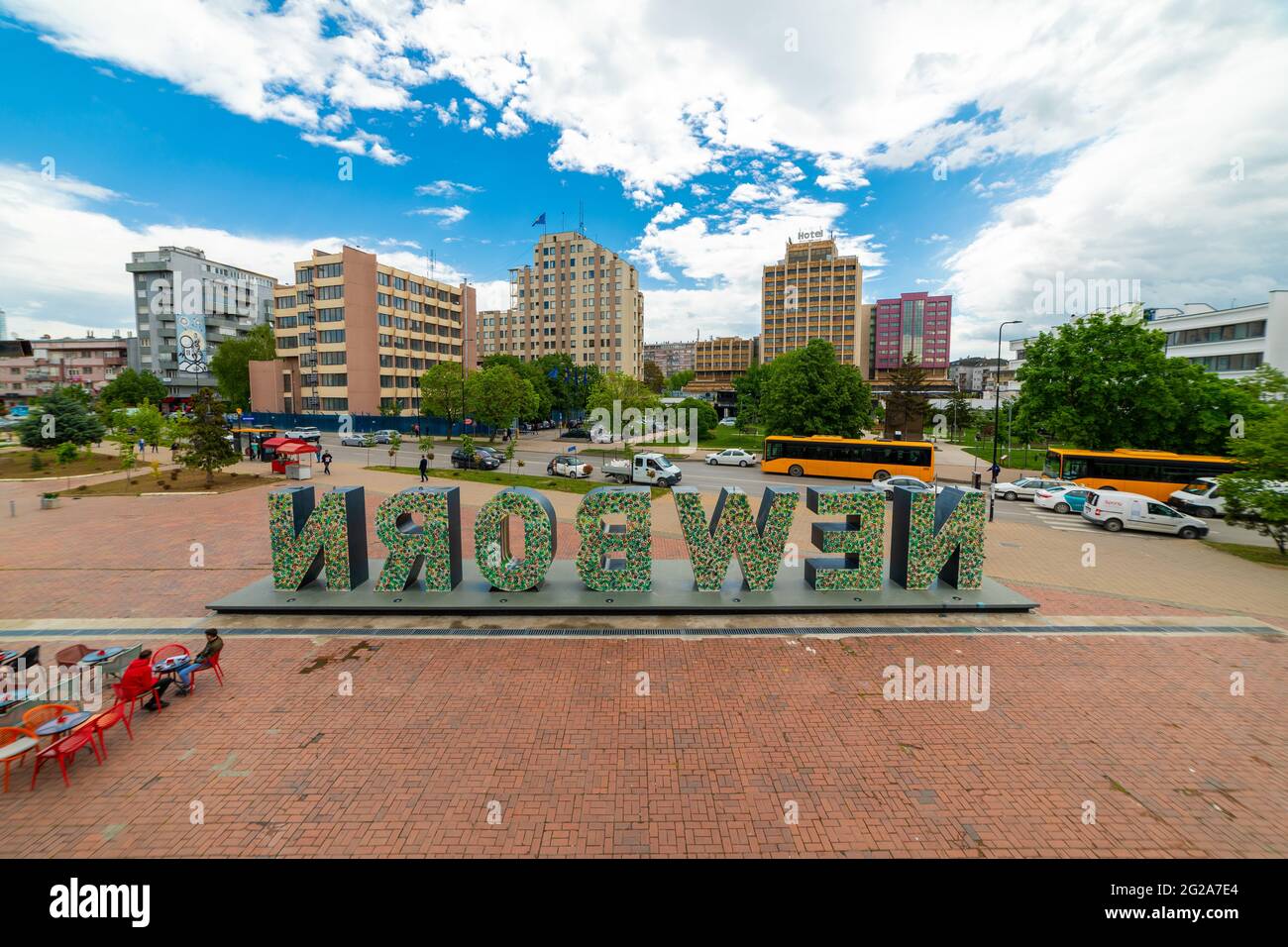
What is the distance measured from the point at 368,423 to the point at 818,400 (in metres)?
56.7

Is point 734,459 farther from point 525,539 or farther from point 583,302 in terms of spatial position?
point 583,302

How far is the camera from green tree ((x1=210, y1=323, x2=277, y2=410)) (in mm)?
79438

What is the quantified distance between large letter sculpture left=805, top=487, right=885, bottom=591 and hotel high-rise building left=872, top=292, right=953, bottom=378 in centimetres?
17801

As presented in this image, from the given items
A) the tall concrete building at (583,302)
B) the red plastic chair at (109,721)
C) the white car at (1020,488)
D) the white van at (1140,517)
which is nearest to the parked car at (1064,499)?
the white car at (1020,488)

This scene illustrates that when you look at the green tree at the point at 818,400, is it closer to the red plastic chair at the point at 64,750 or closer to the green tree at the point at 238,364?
the red plastic chair at the point at 64,750

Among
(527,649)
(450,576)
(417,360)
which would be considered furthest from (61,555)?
(417,360)

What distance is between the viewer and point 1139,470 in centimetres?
3005

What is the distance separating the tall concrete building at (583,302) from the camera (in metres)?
101

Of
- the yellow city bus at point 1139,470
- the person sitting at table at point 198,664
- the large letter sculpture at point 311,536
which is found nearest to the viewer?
the person sitting at table at point 198,664

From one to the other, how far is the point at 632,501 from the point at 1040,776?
8602 mm

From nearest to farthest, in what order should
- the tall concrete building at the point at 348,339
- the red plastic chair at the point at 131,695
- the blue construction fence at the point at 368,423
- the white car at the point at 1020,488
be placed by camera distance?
the red plastic chair at the point at 131,695 < the white car at the point at 1020,488 < the tall concrete building at the point at 348,339 < the blue construction fence at the point at 368,423

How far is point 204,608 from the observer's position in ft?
42.9

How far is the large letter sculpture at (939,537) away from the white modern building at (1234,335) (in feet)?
172
